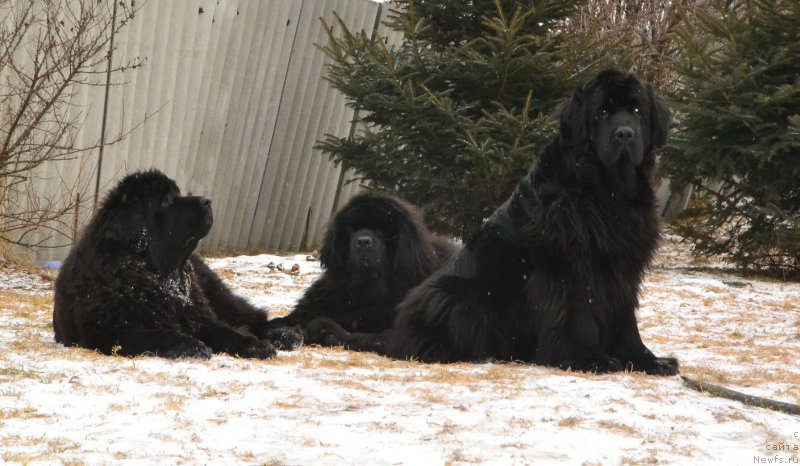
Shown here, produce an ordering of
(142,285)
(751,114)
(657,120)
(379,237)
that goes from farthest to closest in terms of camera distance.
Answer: (751,114) → (379,237) → (657,120) → (142,285)

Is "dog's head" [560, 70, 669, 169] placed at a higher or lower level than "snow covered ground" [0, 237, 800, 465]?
higher

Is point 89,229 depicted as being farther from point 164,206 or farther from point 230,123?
point 230,123

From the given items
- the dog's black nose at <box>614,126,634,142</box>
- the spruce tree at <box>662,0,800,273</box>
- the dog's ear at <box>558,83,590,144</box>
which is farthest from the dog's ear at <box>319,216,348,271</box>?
the spruce tree at <box>662,0,800,273</box>

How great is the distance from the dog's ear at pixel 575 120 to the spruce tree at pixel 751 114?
13.7 feet

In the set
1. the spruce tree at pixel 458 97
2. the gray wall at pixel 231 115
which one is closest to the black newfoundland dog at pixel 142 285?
the gray wall at pixel 231 115

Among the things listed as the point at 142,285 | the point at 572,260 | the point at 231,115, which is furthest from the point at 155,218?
the point at 231,115

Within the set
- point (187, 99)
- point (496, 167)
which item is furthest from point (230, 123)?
point (496, 167)

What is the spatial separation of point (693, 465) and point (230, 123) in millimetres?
7939

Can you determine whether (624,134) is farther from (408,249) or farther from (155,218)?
(155,218)

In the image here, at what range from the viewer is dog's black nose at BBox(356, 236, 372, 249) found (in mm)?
6211

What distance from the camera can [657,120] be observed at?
17.3 feet

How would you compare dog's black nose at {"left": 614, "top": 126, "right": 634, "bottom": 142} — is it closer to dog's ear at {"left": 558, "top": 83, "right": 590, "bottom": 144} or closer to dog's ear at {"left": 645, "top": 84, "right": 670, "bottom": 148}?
dog's ear at {"left": 558, "top": 83, "right": 590, "bottom": 144}

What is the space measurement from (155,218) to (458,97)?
4.75 m

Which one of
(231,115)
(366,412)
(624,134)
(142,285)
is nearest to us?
(366,412)
